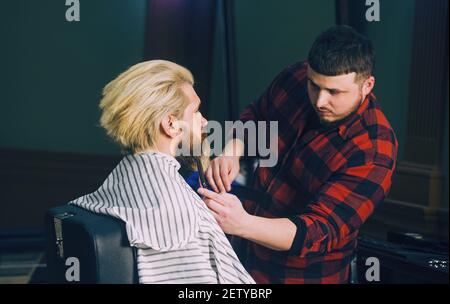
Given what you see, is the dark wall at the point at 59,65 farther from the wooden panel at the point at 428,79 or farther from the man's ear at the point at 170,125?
the man's ear at the point at 170,125

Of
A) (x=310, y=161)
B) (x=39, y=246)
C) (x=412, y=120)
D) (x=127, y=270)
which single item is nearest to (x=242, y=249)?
(x=310, y=161)

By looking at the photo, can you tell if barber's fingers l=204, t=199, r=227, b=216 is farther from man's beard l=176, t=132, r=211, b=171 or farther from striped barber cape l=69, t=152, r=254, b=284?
man's beard l=176, t=132, r=211, b=171

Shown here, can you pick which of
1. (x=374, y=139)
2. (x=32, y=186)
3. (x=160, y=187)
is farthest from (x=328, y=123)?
(x=32, y=186)

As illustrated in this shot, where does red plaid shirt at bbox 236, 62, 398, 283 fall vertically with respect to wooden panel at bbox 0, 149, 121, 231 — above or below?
above

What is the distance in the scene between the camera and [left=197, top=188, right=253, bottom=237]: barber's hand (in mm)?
1776

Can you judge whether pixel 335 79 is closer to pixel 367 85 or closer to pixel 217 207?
pixel 367 85

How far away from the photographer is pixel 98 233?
157 centimetres

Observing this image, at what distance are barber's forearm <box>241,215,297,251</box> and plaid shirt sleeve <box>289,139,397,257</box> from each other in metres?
0.04

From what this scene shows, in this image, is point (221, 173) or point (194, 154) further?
point (221, 173)

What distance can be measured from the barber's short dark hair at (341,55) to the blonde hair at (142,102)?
40 cm

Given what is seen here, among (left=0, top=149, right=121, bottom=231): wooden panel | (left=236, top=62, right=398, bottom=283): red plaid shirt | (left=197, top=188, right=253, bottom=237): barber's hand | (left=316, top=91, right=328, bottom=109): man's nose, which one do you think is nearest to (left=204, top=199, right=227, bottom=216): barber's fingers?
(left=197, top=188, right=253, bottom=237): barber's hand

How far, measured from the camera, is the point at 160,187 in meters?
1.74

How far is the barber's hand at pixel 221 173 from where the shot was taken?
2.09m

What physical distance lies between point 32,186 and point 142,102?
Result: 283 cm
